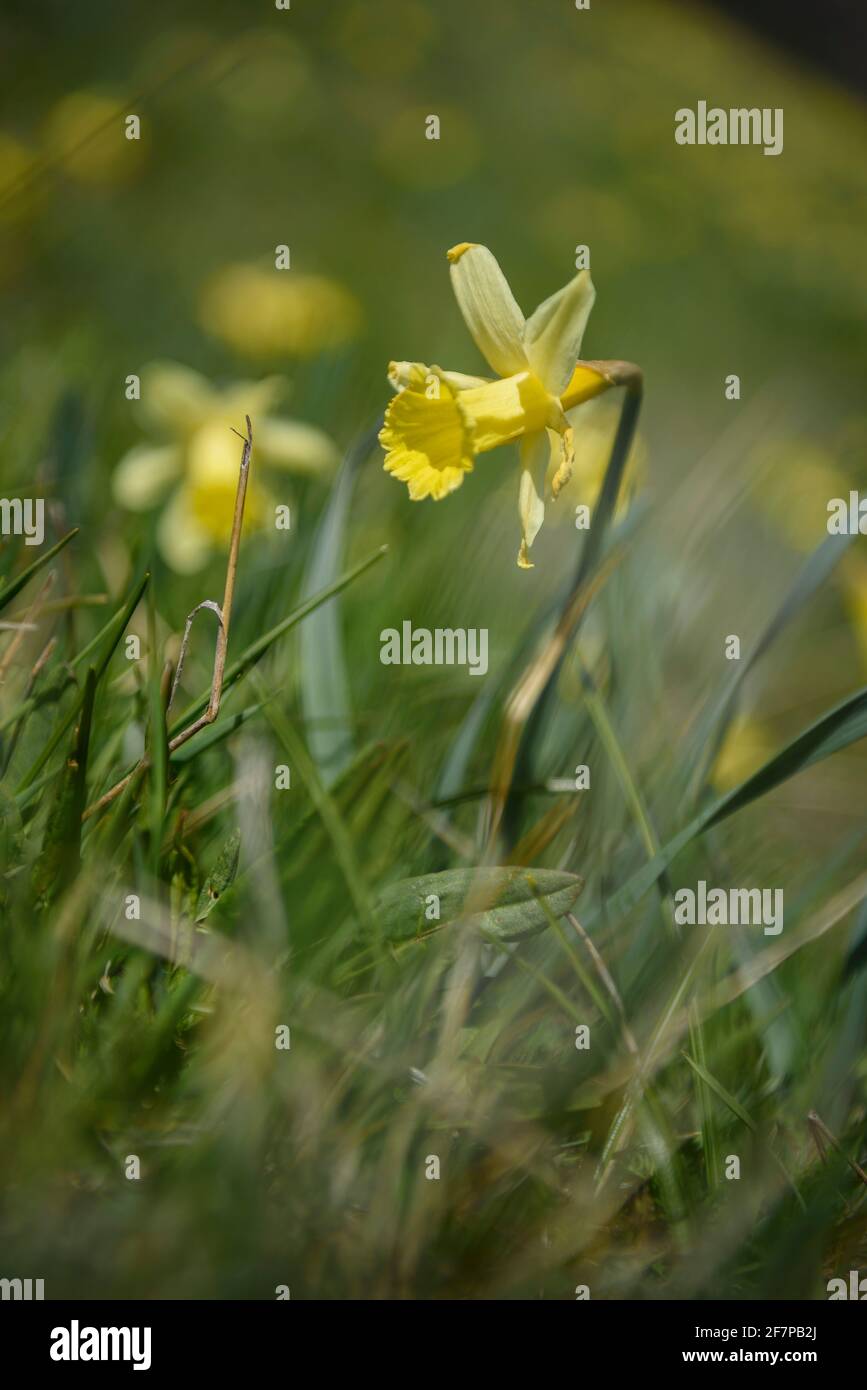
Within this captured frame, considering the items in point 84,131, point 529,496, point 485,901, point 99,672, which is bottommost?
point 485,901

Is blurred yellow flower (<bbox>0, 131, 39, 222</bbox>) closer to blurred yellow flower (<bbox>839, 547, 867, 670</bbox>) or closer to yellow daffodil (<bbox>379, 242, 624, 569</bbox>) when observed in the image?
yellow daffodil (<bbox>379, 242, 624, 569</bbox>)

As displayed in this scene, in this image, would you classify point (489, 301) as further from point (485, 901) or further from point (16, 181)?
point (16, 181)

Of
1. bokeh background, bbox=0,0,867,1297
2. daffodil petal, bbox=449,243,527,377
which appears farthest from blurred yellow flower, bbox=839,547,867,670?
daffodil petal, bbox=449,243,527,377

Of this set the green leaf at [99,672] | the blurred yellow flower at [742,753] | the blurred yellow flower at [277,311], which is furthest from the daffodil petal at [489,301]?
the blurred yellow flower at [277,311]

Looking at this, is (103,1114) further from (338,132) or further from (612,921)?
(338,132)

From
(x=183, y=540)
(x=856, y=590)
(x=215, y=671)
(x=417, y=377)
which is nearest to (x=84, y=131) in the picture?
(x=183, y=540)

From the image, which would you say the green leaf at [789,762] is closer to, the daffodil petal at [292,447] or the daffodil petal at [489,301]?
the daffodil petal at [489,301]
